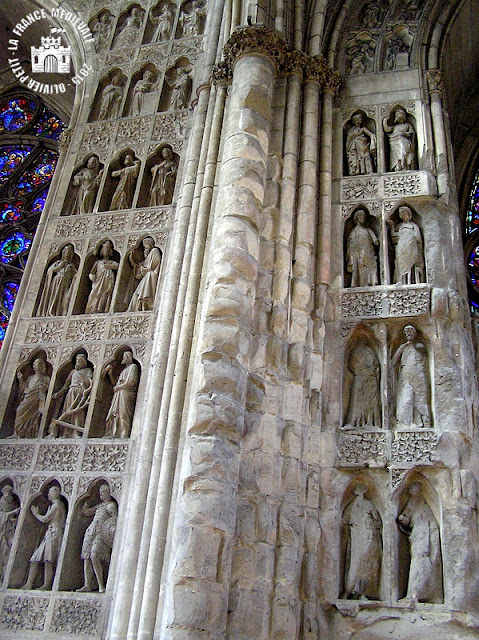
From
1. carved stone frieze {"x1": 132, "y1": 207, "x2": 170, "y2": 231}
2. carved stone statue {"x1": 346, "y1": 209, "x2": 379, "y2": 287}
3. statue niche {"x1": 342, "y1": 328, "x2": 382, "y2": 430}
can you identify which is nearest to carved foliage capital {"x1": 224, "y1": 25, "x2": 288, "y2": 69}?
carved stone frieze {"x1": 132, "y1": 207, "x2": 170, "y2": 231}

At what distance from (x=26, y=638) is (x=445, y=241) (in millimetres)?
6457

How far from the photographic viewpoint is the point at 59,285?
1046 cm

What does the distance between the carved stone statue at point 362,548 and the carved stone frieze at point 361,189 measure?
3.80 meters

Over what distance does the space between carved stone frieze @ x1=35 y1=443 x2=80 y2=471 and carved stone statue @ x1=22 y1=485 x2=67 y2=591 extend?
26 centimetres

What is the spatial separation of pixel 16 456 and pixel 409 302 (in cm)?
494

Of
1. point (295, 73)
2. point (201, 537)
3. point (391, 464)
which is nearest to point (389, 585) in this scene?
point (391, 464)

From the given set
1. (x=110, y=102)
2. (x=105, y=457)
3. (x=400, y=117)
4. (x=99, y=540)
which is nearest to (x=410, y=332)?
(x=400, y=117)

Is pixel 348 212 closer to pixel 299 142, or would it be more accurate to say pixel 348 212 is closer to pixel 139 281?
pixel 299 142

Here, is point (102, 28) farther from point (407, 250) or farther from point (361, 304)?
point (361, 304)

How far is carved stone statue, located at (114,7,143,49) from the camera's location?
41.7 ft

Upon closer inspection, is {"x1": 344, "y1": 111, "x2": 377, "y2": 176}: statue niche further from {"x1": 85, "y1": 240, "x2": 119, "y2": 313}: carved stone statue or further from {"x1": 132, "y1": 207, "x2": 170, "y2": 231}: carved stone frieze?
{"x1": 85, "y1": 240, "x2": 119, "y2": 313}: carved stone statue

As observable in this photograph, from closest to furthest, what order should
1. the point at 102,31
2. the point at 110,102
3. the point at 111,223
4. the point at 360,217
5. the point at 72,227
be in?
1. the point at 360,217
2. the point at 111,223
3. the point at 72,227
4. the point at 110,102
5. the point at 102,31

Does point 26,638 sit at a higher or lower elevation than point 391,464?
lower

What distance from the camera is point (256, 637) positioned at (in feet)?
22.8
